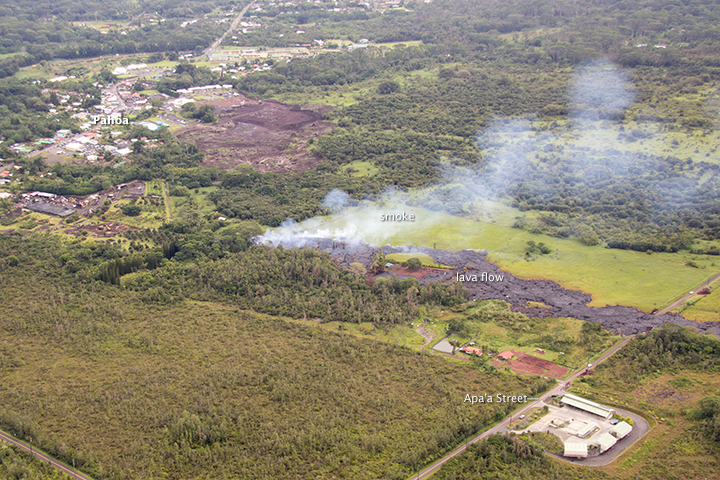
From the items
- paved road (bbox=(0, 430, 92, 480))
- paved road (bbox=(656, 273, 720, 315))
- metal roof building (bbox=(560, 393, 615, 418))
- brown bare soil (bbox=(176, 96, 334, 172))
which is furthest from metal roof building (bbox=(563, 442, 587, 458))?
brown bare soil (bbox=(176, 96, 334, 172))

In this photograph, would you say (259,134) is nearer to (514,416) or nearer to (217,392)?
(217,392)

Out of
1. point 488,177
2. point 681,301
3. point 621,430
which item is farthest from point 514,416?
point 488,177

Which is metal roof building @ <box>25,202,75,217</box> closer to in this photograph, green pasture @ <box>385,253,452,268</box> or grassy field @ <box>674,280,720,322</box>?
green pasture @ <box>385,253,452,268</box>

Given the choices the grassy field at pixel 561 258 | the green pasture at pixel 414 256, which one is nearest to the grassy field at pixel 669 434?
the grassy field at pixel 561 258

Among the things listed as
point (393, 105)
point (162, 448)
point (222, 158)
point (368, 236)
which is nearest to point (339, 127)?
point (393, 105)

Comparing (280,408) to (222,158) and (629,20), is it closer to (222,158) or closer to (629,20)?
(222,158)

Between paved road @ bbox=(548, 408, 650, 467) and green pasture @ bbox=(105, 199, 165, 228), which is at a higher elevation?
green pasture @ bbox=(105, 199, 165, 228)
